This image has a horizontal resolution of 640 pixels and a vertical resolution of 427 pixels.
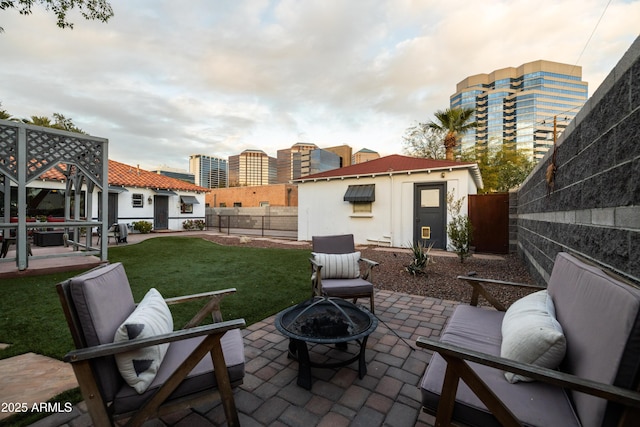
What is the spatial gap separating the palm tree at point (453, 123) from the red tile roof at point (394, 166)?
20.3ft

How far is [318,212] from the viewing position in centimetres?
1181

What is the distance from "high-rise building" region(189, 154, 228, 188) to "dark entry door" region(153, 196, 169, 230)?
45.6 metres

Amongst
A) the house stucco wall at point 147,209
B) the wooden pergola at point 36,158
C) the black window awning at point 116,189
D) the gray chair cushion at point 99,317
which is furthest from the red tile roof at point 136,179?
the gray chair cushion at point 99,317

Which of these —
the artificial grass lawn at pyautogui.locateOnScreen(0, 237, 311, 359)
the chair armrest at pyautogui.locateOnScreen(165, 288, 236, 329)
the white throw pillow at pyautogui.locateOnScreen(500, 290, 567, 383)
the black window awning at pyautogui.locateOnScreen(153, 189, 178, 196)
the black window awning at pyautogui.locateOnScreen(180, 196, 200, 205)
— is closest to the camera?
the white throw pillow at pyautogui.locateOnScreen(500, 290, 567, 383)

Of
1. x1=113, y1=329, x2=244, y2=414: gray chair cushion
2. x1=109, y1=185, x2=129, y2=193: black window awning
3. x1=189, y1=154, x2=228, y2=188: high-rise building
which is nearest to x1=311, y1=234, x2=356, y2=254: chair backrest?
x1=113, y1=329, x2=244, y2=414: gray chair cushion

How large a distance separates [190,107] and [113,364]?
14087 millimetres

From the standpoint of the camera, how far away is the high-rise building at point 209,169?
60688 mm

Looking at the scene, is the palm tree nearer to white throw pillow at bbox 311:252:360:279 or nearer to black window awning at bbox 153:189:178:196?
white throw pillow at bbox 311:252:360:279

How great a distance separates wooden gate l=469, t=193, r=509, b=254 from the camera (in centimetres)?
833

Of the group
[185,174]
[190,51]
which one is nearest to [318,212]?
[190,51]

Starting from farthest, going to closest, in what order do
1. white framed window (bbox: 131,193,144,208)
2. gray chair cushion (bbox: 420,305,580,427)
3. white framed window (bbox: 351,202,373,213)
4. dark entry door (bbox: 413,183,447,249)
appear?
white framed window (bbox: 131,193,144,208) < white framed window (bbox: 351,202,373,213) < dark entry door (bbox: 413,183,447,249) < gray chair cushion (bbox: 420,305,580,427)

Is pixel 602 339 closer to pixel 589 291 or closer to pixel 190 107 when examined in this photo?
pixel 589 291

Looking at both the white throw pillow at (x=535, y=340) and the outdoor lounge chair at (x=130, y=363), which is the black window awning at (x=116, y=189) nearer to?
the outdoor lounge chair at (x=130, y=363)

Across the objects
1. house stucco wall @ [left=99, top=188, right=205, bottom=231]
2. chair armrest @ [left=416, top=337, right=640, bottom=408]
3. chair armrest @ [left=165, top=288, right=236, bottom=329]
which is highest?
house stucco wall @ [left=99, top=188, right=205, bottom=231]
